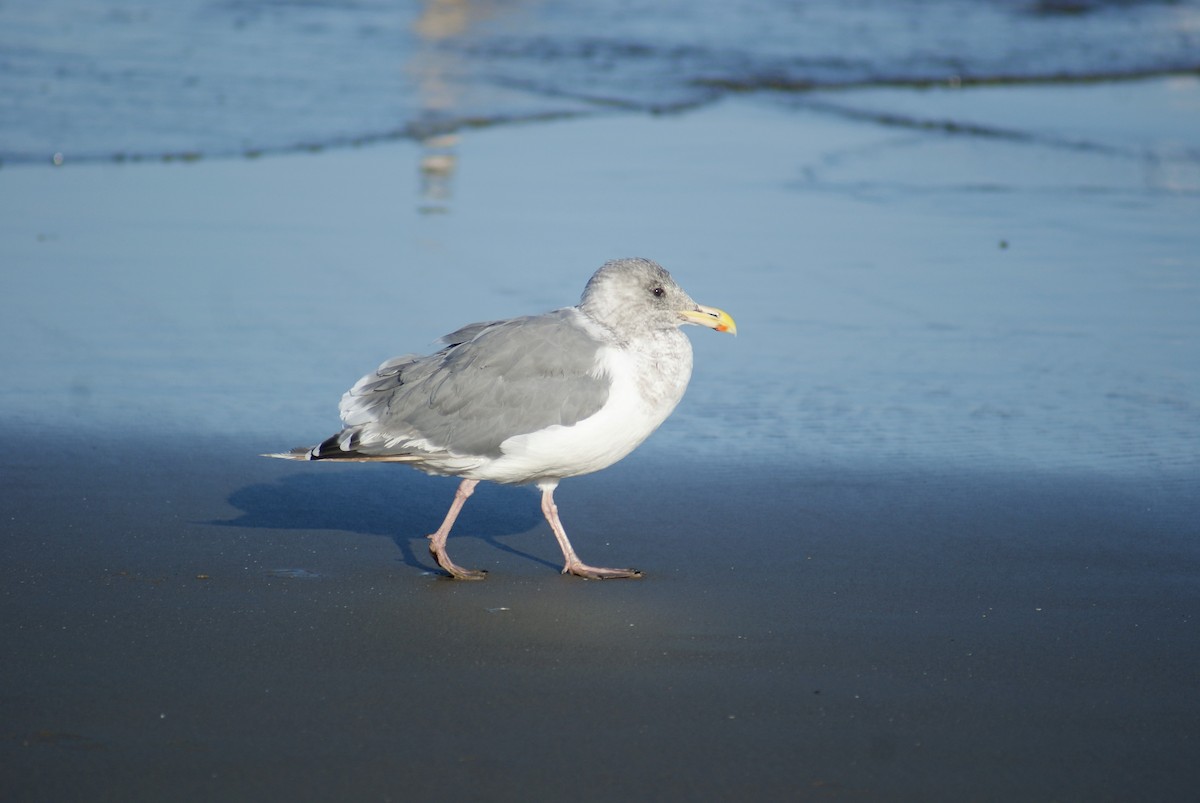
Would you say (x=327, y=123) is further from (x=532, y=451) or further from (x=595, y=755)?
(x=595, y=755)

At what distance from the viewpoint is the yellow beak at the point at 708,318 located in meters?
5.72

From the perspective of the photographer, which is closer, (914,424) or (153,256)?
(914,424)

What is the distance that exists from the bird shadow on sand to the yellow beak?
1.06 meters

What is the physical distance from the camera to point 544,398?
5.39 m

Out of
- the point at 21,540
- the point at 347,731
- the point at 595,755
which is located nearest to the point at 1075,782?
the point at 595,755

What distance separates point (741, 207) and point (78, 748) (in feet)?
25.6

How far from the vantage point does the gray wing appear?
5383 millimetres

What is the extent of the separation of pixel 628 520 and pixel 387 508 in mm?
999

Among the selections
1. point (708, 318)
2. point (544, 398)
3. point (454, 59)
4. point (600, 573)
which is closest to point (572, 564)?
point (600, 573)

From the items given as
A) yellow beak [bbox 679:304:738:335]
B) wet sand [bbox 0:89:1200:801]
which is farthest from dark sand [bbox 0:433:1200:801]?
yellow beak [bbox 679:304:738:335]

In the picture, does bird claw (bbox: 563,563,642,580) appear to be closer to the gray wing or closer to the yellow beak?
the gray wing

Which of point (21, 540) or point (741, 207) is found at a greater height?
point (741, 207)

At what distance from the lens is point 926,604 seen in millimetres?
5062

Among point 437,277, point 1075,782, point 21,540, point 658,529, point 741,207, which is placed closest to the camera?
point 1075,782
